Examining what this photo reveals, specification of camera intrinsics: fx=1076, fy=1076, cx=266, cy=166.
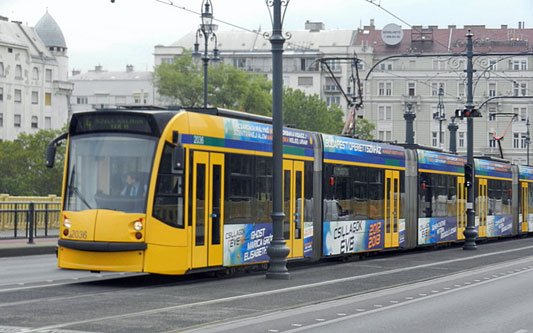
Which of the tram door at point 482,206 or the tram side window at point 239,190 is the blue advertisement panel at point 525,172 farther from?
the tram side window at point 239,190

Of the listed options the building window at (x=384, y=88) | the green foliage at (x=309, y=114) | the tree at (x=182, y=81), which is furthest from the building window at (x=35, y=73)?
the building window at (x=384, y=88)

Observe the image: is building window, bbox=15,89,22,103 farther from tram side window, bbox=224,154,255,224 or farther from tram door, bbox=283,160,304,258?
tram side window, bbox=224,154,255,224

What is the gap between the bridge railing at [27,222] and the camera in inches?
1202

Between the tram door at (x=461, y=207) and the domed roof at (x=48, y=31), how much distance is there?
11073 centimetres

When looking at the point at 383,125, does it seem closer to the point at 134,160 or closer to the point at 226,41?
the point at 226,41

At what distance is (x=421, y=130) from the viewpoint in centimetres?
12862

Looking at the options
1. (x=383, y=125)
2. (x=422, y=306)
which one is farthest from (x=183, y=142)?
(x=383, y=125)

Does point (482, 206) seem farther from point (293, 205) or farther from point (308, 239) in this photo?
point (293, 205)

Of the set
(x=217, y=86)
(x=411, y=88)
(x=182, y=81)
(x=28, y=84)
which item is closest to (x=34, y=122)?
(x=28, y=84)

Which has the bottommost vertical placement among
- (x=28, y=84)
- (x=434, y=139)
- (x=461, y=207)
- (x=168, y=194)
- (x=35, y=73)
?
(x=461, y=207)

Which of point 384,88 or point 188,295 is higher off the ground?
point 384,88

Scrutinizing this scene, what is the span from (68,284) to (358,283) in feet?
16.9

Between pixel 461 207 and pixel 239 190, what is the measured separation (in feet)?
56.5

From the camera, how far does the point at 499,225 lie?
41.0 m
